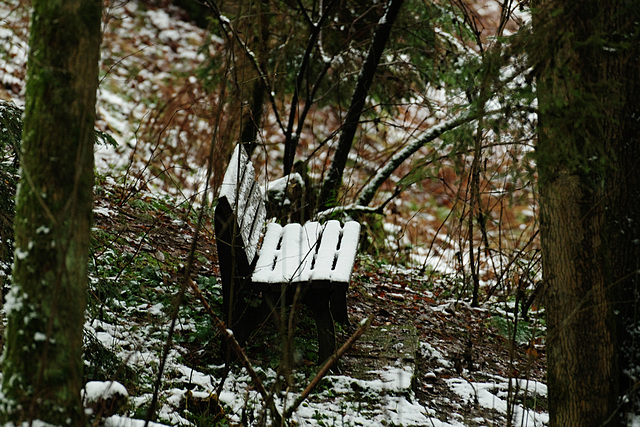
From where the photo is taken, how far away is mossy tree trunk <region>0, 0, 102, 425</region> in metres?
1.77

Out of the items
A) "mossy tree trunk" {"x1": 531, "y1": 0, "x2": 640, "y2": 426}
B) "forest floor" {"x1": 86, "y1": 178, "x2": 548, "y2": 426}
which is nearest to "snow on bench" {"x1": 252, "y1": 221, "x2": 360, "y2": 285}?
"forest floor" {"x1": 86, "y1": 178, "x2": 548, "y2": 426}

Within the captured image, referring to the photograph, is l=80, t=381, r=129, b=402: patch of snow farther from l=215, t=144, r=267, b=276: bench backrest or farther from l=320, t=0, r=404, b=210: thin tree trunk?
l=320, t=0, r=404, b=210: thin tree trunk

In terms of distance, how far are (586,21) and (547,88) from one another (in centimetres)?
35

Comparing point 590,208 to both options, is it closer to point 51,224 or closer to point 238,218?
point 238,218

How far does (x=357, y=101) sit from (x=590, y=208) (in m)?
3.68

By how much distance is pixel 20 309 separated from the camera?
1783 millimetres

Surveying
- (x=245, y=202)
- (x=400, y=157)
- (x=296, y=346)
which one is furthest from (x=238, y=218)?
(x=400, y=157)

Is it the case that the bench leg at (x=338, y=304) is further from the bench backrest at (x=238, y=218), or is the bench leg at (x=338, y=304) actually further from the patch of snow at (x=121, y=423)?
the patch of snow at (x=121, y=423)

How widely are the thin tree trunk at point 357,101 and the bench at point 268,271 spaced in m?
A: 2.00

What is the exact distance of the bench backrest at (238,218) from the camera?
3102mm

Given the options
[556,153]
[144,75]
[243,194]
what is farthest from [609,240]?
[144,75]

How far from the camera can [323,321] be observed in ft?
11.4

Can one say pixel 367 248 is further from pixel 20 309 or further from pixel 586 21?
pixel 20 309

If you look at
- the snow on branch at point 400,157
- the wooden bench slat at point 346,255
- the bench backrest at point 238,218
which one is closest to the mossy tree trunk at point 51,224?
the bench backrest at point 238,218
